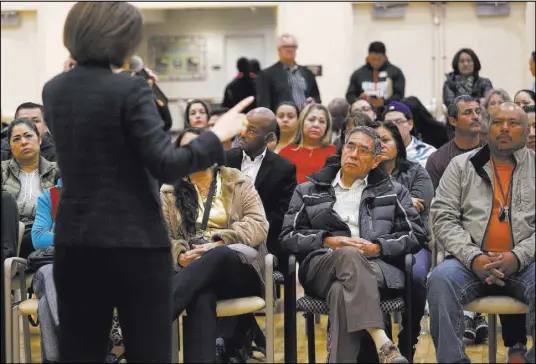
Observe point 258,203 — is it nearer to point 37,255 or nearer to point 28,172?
point 37,255

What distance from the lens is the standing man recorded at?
7746mm

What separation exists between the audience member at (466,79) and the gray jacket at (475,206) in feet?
12.2

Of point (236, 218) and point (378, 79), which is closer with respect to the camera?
point (236, 218)

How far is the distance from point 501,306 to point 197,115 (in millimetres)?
3415

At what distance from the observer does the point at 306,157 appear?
19.2 ft

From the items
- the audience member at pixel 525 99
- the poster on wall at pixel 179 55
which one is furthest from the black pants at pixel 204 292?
the poster on wall at pixel 179 55

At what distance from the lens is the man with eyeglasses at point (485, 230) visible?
4.07 meters

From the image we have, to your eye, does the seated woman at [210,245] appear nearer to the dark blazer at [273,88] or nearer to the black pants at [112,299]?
the black pants at [112,299]

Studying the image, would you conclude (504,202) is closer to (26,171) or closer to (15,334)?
(15,334)

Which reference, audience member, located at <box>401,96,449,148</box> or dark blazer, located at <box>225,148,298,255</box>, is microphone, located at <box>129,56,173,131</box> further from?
audience member, located at <box>401,96,449,148</box>

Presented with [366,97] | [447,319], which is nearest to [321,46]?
[366,97]

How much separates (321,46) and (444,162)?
514 centimetres

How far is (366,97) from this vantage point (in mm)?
7883

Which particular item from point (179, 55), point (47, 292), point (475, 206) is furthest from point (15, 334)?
point (179, 55)
